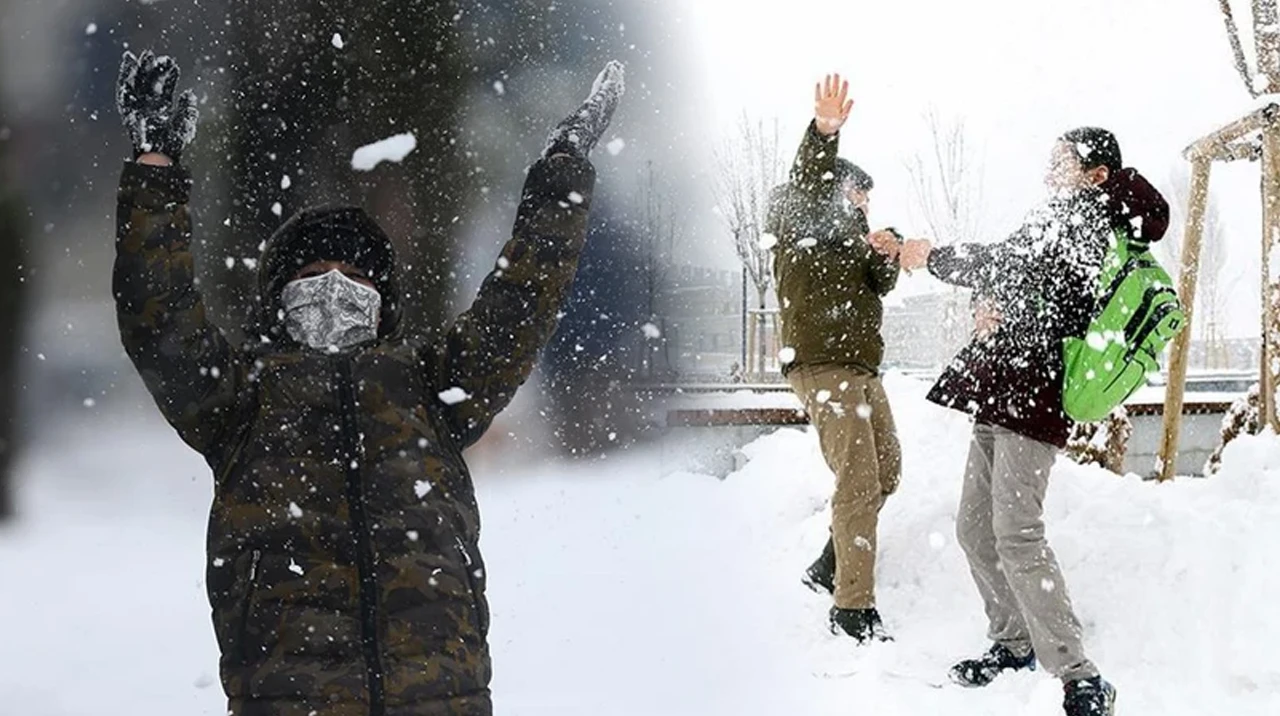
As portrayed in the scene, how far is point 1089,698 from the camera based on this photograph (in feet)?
7.35

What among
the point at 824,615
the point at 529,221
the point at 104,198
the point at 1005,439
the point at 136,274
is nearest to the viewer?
the point at 136,274

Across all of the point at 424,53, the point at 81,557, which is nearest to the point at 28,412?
the point at 81,557

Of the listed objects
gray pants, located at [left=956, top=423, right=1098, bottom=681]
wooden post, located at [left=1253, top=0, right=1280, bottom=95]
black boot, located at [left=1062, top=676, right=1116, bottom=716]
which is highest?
wooden post, located at [left=1253, top=0, right=1280, bottom=95]

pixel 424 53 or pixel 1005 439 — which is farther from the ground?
pixel 424 53

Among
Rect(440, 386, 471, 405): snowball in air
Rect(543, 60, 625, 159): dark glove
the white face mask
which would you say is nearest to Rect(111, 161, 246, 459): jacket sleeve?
the white face mask

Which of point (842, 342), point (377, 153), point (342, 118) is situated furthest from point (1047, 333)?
point (342, 118)

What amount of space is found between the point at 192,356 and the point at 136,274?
0.12m

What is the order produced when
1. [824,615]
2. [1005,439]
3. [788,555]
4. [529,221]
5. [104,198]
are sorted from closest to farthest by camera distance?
[529,221], [1005,439], [824,615], [104,198], [788,555]

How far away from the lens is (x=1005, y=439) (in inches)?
96.2

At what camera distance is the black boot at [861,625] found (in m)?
2.91

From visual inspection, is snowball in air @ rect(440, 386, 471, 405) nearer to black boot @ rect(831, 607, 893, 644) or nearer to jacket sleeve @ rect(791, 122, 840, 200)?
jacket sleeve @ rect(791, 122, 840, 200)

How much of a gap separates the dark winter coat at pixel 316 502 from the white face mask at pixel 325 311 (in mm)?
44

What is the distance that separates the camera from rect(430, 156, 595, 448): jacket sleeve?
4.62 ft

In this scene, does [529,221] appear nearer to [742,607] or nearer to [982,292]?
[982,292]
